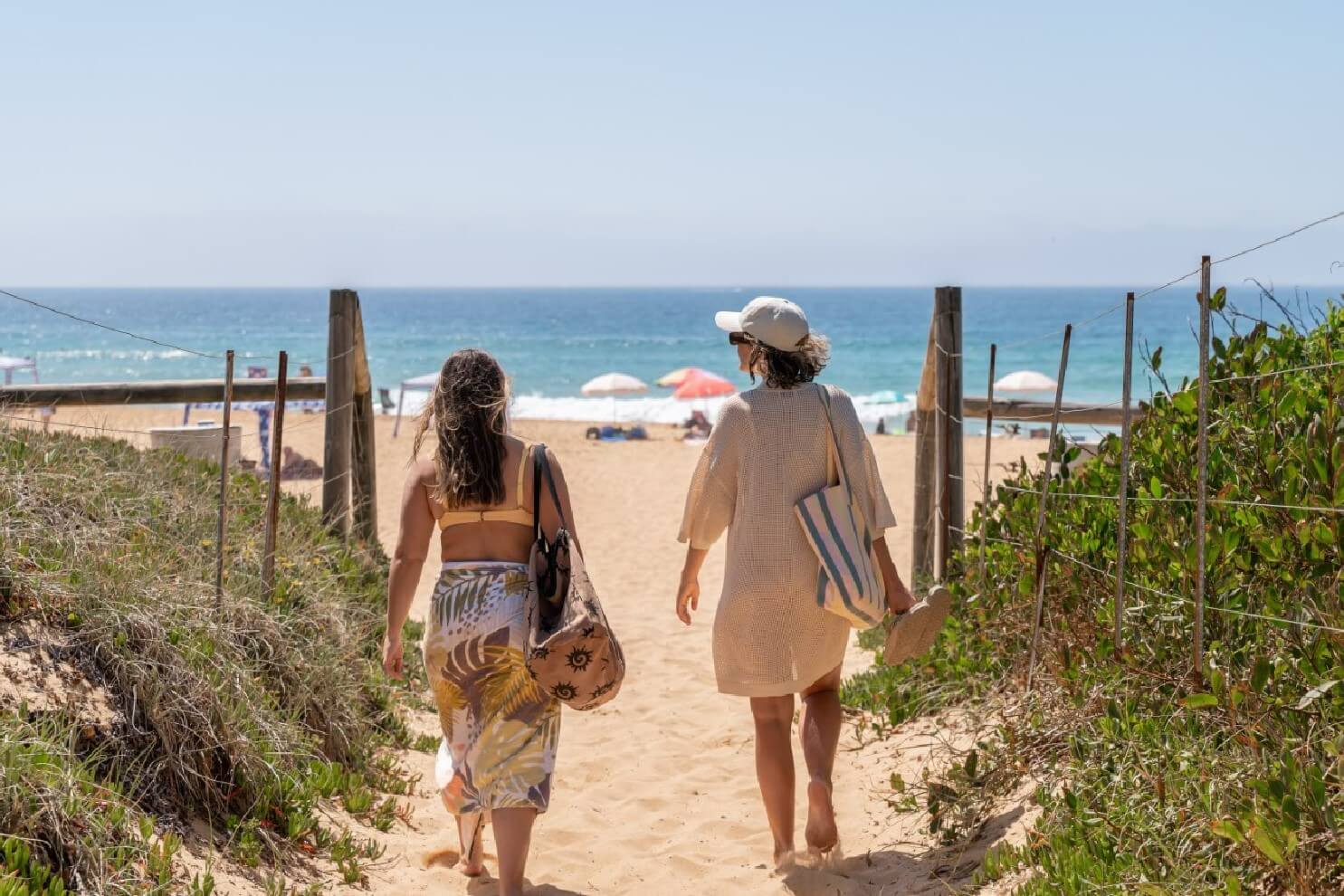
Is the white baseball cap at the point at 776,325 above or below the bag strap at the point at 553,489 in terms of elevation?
above

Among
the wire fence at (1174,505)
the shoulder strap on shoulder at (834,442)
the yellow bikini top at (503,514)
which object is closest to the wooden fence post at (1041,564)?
the wire fence at (1174,505)

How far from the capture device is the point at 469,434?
11.9 feet

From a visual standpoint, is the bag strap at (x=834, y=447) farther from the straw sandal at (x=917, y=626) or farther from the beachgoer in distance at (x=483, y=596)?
the beachgoer in distance at (x=483, y=596)

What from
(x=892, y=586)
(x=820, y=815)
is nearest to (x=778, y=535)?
(x=892, y=586)

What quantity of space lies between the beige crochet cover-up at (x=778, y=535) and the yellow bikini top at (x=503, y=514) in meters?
0.67

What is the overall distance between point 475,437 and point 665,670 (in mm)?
3717

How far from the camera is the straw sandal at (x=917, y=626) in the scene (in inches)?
156

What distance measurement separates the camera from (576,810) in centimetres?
488

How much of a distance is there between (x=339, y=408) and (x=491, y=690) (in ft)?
11.4

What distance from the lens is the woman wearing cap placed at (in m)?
3.94

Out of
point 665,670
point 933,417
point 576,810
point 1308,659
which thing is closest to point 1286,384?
point 1308,659

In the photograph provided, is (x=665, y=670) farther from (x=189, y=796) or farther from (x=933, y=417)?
(x=189, y=796)

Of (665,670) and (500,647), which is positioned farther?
(665,670)

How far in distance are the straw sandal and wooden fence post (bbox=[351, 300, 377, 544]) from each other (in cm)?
394
